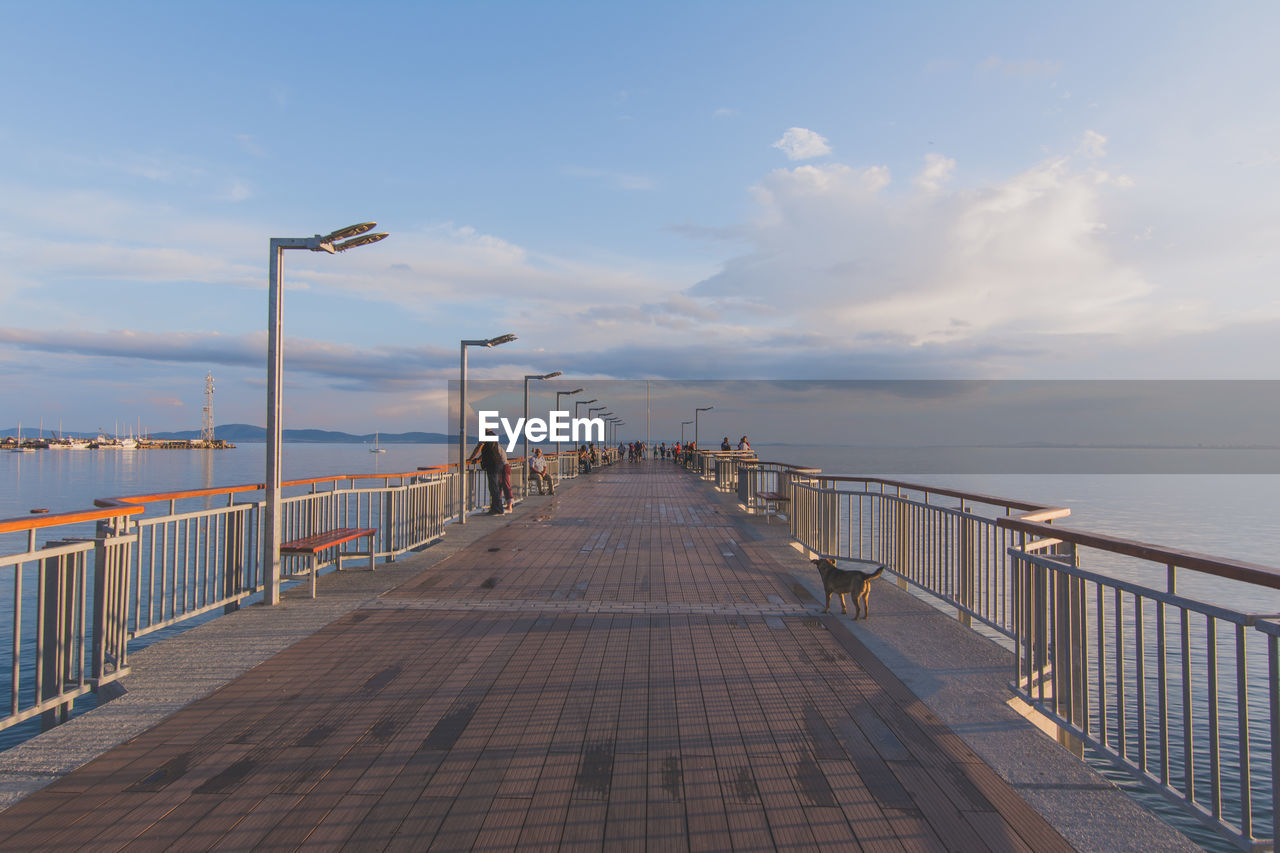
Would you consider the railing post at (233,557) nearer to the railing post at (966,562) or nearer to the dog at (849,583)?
the dog at (849,583)

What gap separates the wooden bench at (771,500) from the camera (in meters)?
11.7

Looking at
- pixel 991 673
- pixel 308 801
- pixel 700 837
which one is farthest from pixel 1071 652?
pixel 308 801

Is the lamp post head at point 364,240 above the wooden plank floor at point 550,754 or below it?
above

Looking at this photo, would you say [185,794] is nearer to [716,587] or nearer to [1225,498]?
[716,587]

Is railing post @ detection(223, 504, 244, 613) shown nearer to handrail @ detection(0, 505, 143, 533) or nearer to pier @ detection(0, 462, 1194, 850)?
pier @ detection(0, 462, 1194, 850)

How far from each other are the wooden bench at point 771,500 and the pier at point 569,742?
17.9 feet

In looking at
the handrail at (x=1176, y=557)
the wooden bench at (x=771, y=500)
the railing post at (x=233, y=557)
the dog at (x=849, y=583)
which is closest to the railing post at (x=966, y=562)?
the dog at (x=849, y=583)

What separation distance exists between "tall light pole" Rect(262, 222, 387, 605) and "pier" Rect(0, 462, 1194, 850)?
409 mm

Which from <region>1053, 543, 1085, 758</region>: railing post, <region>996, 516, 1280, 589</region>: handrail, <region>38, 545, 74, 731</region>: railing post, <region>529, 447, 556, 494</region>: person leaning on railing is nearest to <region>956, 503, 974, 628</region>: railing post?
<region>996, 516, 1280, 589</region>: handrail

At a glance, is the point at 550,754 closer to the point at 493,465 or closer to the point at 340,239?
the point at 340,239

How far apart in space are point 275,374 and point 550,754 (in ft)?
14.9

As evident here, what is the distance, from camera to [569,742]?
3.44 metres

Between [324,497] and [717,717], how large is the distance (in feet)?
18.2

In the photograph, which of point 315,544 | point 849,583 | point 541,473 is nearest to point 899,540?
point 849,583
